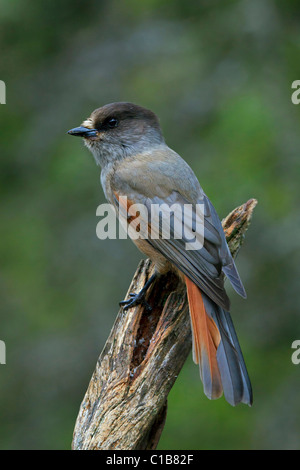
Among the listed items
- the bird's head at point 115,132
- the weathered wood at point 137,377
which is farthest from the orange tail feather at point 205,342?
the bird's head at point 115,132

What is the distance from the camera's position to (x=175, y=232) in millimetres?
4176

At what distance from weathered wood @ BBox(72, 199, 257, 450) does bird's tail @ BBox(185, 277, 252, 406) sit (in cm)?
15

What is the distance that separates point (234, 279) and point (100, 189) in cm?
232

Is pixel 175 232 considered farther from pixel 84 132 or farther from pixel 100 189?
pixel 100 189

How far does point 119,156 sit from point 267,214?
1235 millimetres

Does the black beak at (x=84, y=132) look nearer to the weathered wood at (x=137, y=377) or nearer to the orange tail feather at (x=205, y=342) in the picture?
the weathered wood at (x=137, y=377)

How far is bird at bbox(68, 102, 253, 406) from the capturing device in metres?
3.87

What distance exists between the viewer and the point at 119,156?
475 cm

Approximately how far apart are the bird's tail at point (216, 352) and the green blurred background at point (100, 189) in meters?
1.27

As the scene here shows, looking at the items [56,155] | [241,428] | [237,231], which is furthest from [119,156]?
[241,428]

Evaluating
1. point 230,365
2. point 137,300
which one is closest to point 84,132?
point 137,300

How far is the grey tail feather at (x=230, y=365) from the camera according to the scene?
3.79 metres

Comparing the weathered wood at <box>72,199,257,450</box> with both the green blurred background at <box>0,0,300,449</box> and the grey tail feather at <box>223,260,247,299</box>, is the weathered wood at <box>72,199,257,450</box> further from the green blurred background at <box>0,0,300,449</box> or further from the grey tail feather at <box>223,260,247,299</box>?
the green blurred background at <box>0,0,300,449</box>

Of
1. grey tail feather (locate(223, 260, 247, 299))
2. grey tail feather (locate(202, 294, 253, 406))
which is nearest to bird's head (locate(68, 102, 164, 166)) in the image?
grey tail feather (locate(223, 260, 247, 299))
